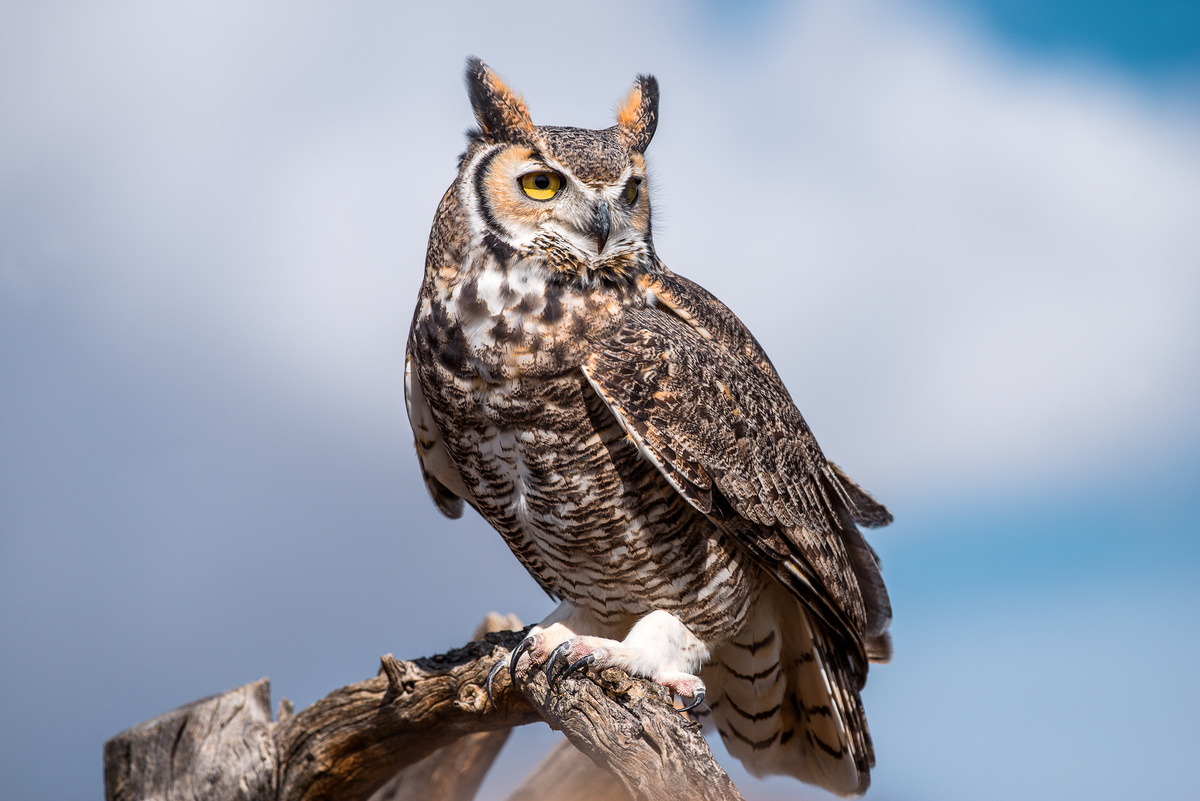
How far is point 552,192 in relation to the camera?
Answer: 1523 mm

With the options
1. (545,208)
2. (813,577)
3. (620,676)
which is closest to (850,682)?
(813,577)

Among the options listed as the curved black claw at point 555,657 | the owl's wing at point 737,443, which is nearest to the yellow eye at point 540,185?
the owl's wing at point 737,443

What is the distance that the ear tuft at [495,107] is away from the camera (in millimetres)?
1569

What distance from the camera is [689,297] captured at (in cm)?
173

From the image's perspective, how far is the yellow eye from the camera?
1521mm

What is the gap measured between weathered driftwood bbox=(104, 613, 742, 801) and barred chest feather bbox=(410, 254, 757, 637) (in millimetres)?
205

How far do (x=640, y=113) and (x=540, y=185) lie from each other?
0.31 metres

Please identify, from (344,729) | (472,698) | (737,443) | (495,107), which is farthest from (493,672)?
(495,107)

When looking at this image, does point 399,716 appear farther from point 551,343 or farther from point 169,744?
point 551,343

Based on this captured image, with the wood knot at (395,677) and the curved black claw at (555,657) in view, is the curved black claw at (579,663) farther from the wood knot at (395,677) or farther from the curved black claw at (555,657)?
the wood knot at (395,677)

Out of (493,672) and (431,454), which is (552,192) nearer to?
(431,454)

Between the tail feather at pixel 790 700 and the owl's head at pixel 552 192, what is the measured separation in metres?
0.79

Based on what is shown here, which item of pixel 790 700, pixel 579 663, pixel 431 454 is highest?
pixel 431 454

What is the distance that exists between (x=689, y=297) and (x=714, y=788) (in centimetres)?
89
